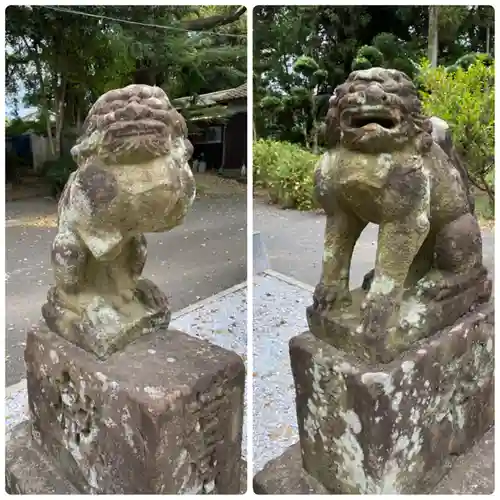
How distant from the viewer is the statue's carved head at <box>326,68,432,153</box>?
137 centimetres

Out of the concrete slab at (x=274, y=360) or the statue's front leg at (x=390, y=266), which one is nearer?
the statue's front leg at (x=390, y=266)

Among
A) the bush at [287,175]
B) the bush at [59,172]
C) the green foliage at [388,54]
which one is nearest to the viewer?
the bush at [287,175]

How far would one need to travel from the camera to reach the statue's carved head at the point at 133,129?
1389 mm

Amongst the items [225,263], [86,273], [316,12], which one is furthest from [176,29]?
[86,273]

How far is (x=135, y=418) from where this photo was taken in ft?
4.76

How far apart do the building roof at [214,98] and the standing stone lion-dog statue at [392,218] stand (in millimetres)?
7129

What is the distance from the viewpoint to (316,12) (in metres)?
8.30

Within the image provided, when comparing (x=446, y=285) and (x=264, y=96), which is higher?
(x=264, y=96)

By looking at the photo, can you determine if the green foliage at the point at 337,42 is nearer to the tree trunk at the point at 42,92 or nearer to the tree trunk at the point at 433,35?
the tree trunk at the point at 433,35

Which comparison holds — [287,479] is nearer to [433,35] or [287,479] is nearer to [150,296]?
[150,296]

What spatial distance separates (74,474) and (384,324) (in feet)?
3.48

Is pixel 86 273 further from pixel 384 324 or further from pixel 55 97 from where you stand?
pixel 55 97

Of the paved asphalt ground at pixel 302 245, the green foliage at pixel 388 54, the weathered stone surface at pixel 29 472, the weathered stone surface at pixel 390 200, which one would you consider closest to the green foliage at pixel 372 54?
the green foliage at pixel 388 54

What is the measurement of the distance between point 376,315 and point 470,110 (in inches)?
108
